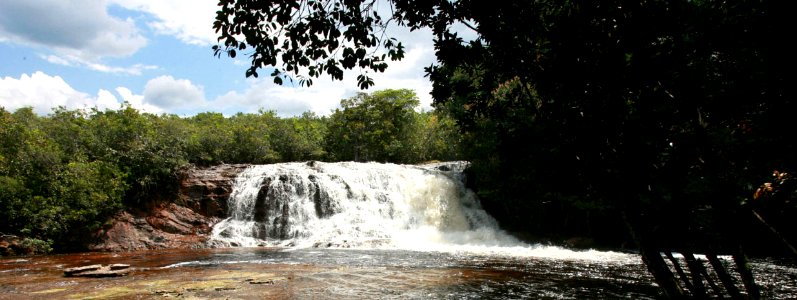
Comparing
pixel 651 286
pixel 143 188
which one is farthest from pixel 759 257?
pixel 143 188

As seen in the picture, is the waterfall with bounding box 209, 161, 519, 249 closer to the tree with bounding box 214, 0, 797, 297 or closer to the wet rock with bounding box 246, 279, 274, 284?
the wet rock with bounding box 246, 279, 274, 284

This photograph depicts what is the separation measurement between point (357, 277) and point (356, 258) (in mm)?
3724

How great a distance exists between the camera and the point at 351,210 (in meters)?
21.4

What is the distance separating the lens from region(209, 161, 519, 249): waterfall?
20.2 meters

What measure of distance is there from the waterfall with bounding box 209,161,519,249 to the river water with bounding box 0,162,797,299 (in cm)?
5

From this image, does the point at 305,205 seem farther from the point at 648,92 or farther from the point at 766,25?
the point at 766,25

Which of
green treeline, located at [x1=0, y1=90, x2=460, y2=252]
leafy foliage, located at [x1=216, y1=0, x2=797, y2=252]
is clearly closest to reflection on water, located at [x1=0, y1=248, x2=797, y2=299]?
green treeline, located at [x1=0, y1=90, x2=460, y2=252]

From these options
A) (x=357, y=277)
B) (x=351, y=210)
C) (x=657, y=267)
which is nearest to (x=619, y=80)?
(x=657, y=267)

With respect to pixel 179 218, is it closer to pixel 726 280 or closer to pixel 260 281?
pixel 260 281

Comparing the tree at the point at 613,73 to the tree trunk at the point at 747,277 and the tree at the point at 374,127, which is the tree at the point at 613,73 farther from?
the tree at the point at 374,127

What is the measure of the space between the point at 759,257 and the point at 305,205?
1648 cm

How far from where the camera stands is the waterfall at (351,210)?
20203 mm

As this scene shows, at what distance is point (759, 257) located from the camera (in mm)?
15188

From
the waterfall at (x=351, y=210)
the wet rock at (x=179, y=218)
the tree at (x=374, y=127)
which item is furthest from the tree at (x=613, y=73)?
the tree at (x=374, y=127)
